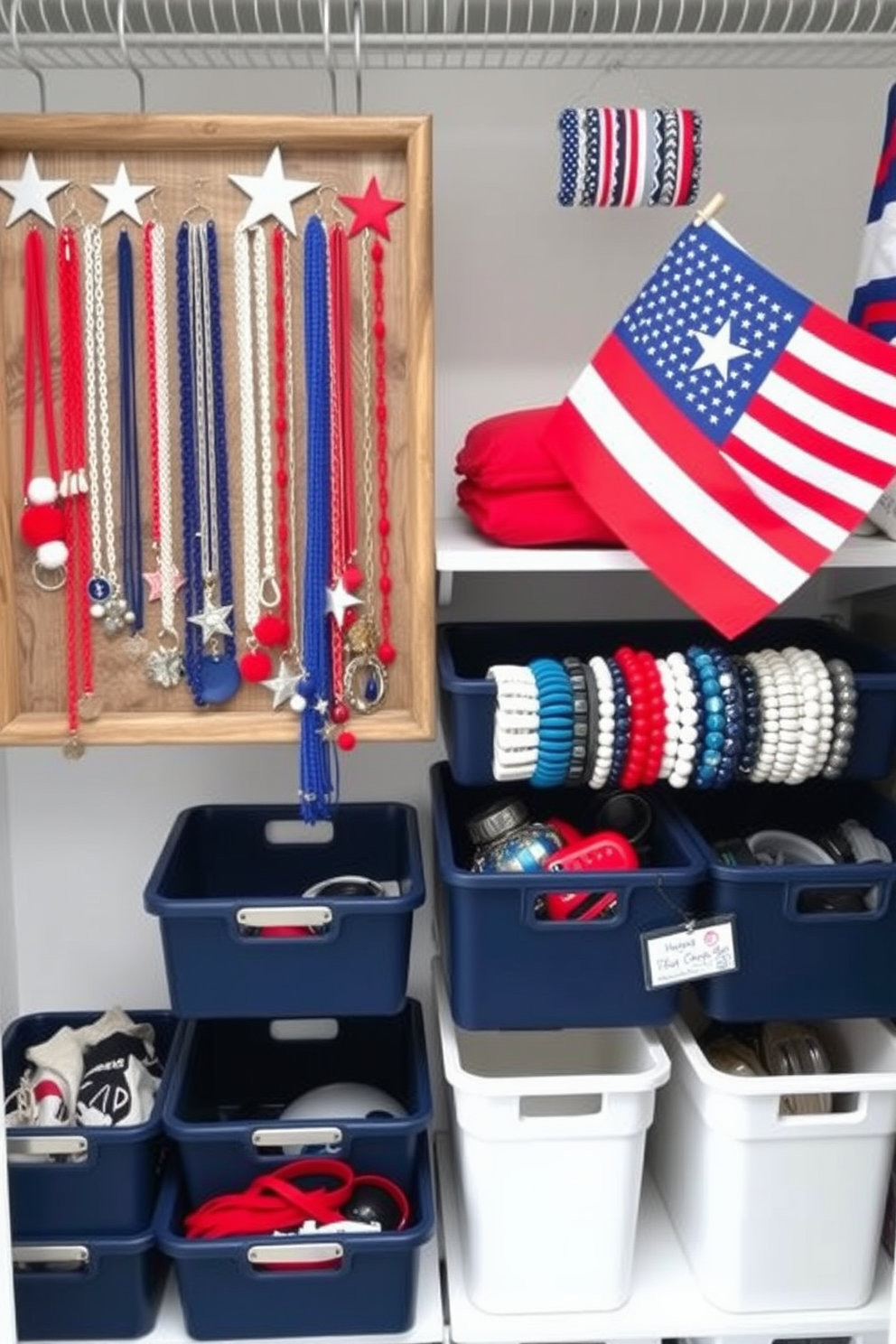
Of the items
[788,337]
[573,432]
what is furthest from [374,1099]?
[788,337]

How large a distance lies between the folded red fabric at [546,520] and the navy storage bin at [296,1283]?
68cm

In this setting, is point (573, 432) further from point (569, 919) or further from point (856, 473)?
point (569, 919)

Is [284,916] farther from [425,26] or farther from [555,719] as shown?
[425,26]

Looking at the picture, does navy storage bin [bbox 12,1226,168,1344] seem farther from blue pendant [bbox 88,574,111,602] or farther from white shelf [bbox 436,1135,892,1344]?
blue pendant [bbox 88,574,111,602]

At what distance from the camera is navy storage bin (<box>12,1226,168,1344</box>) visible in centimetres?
126

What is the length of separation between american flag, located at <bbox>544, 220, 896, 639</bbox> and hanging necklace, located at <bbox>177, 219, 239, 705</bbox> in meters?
0.35

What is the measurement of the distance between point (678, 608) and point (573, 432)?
493mm

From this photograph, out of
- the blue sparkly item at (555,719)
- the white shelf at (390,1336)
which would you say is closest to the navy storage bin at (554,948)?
the blue sparkly item at (555,719)

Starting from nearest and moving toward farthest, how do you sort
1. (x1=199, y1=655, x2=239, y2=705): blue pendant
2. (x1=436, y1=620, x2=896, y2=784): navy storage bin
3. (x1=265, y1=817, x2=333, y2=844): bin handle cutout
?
(x1=199, y1=655, x2=239, y2=705): blue pendant, (x1=436, y1=620, x2=896, y2=784): navy storage bin, (x1=265, y1=817, x2=333, y2=844): bin handle cutout

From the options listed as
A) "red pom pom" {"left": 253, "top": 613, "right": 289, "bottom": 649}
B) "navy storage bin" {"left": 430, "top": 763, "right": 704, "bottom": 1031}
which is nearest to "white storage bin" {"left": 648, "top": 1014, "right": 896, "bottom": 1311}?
"navy storage bin" {"left": 430, "top": 763, "right": 704, "bottom": 1031}

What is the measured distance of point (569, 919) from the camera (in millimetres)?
1208

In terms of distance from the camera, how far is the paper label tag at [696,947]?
47.5 inches

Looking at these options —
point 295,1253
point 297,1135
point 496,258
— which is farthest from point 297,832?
point 496,258

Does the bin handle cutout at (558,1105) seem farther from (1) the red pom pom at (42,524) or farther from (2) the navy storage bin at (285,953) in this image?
(1) the red pom pom at (42,524)
